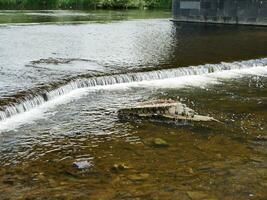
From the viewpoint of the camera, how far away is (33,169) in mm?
8414

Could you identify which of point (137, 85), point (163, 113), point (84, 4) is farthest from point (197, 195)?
point (84, 4)

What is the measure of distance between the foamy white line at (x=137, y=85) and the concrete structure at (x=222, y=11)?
15.5 m

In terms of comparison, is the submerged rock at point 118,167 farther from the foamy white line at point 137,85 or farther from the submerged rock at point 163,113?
the foamy white line at point 137,85

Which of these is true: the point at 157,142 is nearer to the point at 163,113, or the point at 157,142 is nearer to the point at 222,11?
the point at 163,113

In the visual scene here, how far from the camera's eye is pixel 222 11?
3638 cm

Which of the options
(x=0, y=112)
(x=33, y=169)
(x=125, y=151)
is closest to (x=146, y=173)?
(x=125, y=151)

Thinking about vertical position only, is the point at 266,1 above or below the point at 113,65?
above

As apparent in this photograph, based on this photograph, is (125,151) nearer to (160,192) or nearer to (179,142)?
(179,142)

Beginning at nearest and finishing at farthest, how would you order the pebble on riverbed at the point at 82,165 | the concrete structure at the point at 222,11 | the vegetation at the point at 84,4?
1. the pebble on riverbed at the point at 82,165
2. the concrete structure at the point at 222,11
3. the vegetation at the point at 84,4

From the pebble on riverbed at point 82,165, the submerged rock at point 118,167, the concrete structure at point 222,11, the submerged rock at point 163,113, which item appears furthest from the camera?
the concrete structure at point 222,11

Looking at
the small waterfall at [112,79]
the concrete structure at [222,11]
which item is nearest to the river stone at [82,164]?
the small waterfall at [112,79]

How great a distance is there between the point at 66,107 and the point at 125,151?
3784mm

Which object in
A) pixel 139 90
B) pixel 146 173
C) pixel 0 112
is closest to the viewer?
pixel 146 173

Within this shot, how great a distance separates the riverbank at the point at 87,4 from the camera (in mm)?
57625
